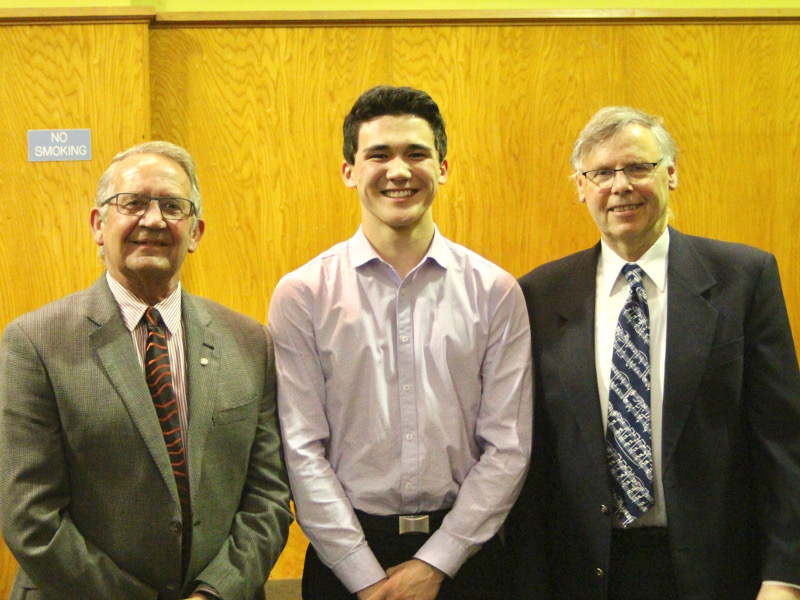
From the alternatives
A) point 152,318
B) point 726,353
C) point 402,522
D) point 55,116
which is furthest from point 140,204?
point 55,116

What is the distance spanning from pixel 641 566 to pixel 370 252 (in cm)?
109

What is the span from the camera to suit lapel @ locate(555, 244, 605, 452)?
75.7 inches

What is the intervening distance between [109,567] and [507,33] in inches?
113

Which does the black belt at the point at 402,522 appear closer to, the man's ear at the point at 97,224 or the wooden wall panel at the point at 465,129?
the man's ear at the point at 97,224

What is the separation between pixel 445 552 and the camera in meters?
1.86

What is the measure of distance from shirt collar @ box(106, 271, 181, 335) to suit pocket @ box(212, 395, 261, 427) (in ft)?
0.79

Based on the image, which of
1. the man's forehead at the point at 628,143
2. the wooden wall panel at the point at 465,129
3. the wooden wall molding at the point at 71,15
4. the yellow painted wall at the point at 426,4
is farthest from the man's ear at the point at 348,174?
the yellow painted wall at the point at 426,4

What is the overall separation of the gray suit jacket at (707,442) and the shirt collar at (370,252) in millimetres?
419

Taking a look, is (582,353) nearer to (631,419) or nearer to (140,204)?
(631,419)

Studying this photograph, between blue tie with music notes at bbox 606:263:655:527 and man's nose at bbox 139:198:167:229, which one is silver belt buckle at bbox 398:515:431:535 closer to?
blue tie with music notes at bbox 606:263:655:527

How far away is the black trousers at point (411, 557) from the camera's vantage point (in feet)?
6.27

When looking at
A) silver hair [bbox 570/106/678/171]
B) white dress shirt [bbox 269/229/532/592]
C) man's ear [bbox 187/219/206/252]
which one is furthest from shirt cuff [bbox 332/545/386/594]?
silver hair [bbox 570/106/678/171]

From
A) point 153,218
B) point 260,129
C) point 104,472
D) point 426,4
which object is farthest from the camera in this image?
point 426,4

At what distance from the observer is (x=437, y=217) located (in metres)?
3.47
